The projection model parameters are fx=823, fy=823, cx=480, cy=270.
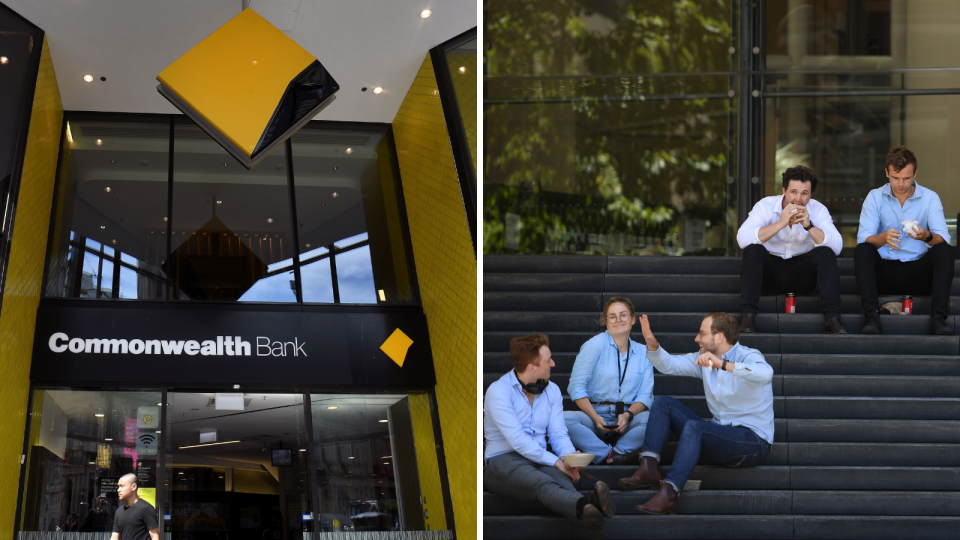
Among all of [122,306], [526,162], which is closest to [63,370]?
[122,306]

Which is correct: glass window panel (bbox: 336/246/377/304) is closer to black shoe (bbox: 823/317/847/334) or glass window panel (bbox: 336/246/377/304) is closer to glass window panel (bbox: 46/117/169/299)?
glass window panel (bbox: 46/117/169/299)

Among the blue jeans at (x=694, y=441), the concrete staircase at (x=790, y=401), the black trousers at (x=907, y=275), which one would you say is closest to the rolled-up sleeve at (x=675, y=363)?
the blue jeans at (x=694, y=441)

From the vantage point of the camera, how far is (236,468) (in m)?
7.44

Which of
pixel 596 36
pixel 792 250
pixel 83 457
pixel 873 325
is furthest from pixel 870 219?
pixel 83 457

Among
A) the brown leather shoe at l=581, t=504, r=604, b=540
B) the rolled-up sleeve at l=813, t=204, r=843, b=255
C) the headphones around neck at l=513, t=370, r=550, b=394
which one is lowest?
the brown leather shoe at l=581, t=504, r=604, b=540

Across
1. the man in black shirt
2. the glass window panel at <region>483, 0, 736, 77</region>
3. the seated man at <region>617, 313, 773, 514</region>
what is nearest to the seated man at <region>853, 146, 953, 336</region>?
the seated man at <region>617, 313, 773, 514</region>

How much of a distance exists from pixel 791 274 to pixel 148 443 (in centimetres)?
569

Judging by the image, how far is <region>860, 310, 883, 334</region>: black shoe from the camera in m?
6.02

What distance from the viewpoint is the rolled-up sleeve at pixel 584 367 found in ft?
15.6

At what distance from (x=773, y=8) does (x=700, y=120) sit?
1640 mm

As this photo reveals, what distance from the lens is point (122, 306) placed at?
7930 mm

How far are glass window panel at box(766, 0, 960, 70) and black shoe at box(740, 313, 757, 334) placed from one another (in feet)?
14.2

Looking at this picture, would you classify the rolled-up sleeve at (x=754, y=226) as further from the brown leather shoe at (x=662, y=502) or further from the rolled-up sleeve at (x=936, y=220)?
the brown leather shoe at (x=662, y=502)

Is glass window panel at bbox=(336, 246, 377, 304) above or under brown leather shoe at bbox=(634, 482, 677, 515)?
above
